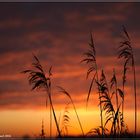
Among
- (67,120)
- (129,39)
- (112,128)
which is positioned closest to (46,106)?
(67,120)

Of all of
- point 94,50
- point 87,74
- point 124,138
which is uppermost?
point 94,50

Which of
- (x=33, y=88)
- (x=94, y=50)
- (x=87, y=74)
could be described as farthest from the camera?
(x=94, y=50)

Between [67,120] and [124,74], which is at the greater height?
[124,74]

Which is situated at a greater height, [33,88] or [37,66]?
[37,66]

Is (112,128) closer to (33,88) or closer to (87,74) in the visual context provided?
(87,74)

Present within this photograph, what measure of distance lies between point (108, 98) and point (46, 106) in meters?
1.72

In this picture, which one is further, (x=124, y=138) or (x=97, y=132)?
(x=97, y=132)

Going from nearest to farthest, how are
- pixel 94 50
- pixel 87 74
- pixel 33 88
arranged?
1. pixel 33 88
2. pixel 87 74
3. pixel 94 50

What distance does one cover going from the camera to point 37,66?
9.65 meters

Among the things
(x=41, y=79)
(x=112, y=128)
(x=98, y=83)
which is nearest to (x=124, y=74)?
(x=98, y=83)

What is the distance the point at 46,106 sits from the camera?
10383 millimetres

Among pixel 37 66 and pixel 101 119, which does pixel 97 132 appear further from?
pixel 37 66

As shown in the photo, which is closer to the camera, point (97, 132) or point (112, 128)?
point (112, 128)

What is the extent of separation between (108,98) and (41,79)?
1.70 metres
